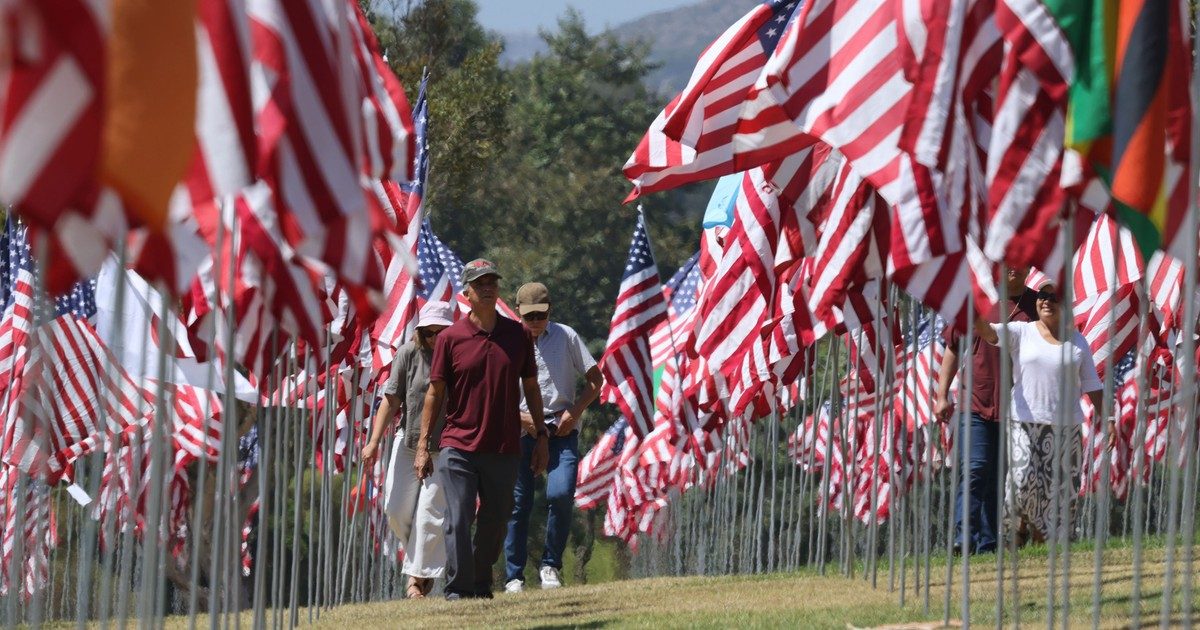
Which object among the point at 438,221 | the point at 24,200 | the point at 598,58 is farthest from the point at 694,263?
the point at 598,58

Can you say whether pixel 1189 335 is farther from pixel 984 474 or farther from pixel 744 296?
pixel 744 296

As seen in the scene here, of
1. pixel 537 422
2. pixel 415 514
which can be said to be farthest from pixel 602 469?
pixel 537 422

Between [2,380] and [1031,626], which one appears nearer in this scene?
[1031,626]

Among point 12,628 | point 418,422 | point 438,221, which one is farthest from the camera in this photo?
point 438,221

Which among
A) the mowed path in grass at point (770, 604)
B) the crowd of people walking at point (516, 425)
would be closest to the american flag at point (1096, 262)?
the crowd of people walking at point (516, 425)

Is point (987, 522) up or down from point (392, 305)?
down

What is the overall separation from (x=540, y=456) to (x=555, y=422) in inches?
35.9

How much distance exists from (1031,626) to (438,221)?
48.2 m

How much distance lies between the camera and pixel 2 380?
57.9 feet

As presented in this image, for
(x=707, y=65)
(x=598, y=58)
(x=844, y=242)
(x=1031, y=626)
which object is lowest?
(x=1031, y=626)

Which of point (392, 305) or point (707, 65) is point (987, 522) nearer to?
point (707, 65)

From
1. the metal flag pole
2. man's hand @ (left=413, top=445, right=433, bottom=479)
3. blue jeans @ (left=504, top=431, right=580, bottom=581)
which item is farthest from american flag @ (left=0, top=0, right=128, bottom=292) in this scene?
blue jeans @ (left=504, top=431, right=580, bottom=581)

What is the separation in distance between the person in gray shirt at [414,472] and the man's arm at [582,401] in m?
1.21

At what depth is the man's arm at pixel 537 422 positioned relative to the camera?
41.6 feet
